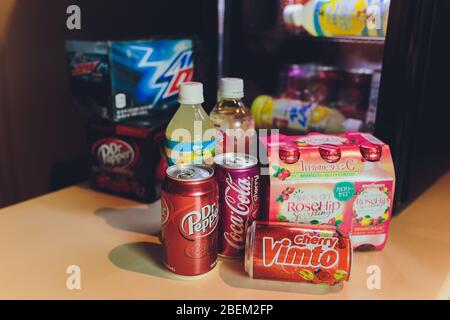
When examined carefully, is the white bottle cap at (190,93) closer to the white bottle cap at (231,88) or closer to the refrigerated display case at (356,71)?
the white bottle cap at (231,88)

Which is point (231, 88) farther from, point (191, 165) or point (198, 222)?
point (198, 222)

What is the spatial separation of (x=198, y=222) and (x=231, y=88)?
32cm

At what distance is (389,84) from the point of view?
1013mm

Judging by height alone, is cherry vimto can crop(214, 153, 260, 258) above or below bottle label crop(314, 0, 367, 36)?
below

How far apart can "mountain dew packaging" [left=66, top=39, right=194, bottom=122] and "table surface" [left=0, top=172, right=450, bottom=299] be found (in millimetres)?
250

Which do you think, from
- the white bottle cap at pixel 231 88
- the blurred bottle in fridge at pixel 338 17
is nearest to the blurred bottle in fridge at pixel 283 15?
the blurred bottle in fridge at pixel 338 17

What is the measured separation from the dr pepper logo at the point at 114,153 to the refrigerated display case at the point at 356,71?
44cm

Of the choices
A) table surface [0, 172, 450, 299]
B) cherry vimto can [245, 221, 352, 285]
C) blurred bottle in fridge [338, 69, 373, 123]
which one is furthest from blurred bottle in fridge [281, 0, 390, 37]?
cherry vimto can [245, 221, 352, 285]

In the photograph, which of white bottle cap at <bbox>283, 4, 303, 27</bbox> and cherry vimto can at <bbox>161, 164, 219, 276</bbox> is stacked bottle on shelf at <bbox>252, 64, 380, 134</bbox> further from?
cherry vimto can at <bbox>161, 164, 219, 276</bbox>

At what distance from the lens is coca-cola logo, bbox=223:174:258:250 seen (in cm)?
87

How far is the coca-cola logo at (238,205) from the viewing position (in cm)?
87

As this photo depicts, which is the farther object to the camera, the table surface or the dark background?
the dark background
